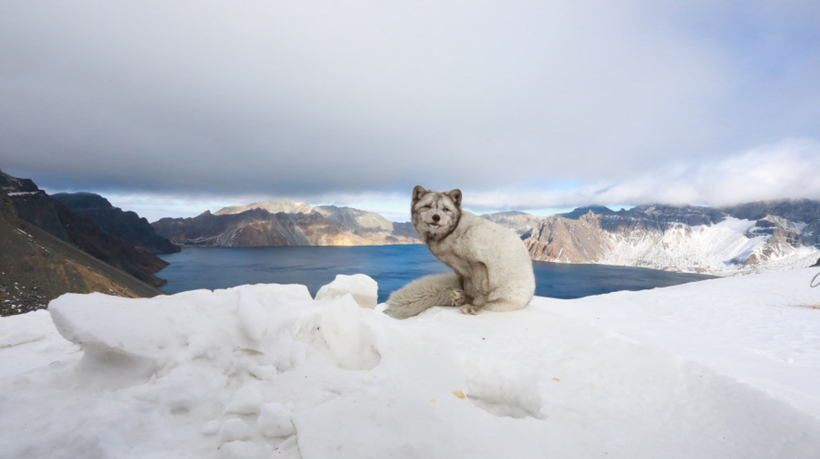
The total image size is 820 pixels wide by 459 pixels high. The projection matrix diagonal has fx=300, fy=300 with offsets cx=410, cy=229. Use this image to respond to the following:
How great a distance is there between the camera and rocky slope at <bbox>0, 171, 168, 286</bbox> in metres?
14.0

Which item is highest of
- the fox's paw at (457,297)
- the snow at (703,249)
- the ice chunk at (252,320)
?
the ice chunk at (252,320)

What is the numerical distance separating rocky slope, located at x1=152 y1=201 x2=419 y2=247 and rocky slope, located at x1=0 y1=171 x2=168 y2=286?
1879 inches

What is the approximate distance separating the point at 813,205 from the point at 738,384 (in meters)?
274

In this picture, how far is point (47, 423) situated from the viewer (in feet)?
4.01

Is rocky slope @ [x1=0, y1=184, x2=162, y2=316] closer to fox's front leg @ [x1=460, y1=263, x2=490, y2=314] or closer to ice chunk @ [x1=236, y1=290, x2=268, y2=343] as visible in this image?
ice chunk @ [x1=236, y1=290, x2=268, y2=343]

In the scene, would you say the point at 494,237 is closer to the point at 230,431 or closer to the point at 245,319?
the point at 245,319

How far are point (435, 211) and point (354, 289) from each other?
1738 millimetres

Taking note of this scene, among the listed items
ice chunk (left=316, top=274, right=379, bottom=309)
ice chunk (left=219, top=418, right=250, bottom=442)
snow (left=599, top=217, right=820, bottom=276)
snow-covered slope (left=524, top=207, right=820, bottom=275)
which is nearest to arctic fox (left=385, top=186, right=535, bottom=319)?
ice chunk (left=316, top=274, right=379, bottom=309)

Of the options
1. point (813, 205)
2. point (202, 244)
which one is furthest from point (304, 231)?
point (813, 205)

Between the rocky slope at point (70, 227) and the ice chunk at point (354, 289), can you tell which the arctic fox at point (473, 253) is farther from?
the rocky slope at point (70, 227)

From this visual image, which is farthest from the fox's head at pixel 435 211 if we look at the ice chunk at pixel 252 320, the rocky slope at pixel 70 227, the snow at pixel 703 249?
the snow at pixel 703 249

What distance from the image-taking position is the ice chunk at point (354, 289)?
14.2 feet

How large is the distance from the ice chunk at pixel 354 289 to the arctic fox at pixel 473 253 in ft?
1.57

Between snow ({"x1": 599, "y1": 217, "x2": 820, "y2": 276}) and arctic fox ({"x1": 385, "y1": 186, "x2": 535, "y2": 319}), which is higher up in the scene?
arctic fox ({"x1": 385, "y1": 186, "x2": 535, "y2": 319})
